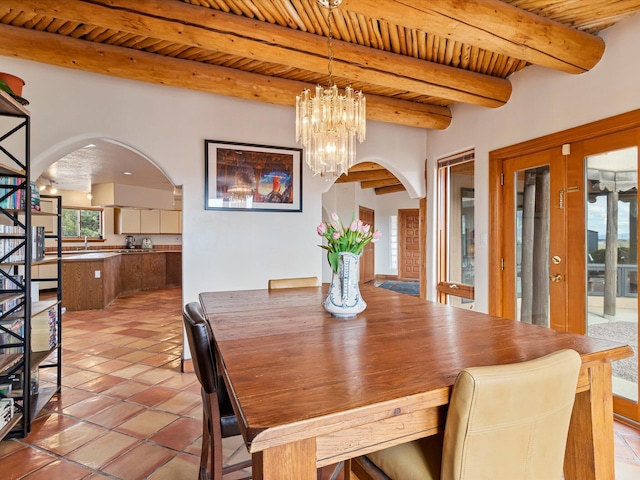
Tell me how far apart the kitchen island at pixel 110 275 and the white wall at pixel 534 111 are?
5283 millimetres

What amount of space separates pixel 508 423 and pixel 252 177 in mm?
2926

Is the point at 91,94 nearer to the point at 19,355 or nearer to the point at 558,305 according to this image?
the point at 19,355

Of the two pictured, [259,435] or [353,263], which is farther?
[353,263]

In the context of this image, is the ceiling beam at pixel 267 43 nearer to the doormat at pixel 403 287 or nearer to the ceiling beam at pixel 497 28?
the ceiling beam at pixel 497 28

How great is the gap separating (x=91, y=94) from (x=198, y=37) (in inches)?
49.7

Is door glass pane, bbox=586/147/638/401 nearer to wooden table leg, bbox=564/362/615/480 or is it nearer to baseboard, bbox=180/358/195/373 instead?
wooden table leg, bbox=564/362/615/480

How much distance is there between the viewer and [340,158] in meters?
2.39

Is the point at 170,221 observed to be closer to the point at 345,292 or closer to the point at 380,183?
the point at 380,183

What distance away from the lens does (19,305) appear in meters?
2.02

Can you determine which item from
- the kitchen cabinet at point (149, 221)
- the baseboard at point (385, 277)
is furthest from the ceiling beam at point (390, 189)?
the kitchen cabinet at point (149, 221)

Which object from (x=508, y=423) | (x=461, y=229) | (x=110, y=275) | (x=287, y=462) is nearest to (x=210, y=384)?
(x=287, y=462)

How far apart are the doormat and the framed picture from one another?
4917 millimetres

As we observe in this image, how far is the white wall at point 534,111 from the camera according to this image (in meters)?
2.26

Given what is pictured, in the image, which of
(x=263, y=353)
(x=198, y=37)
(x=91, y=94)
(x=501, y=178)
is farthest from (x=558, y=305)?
(x=91, y=94)
